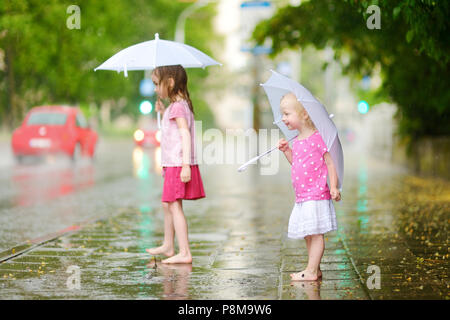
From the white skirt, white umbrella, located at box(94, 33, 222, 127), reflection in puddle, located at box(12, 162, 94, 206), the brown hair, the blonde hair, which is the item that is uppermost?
white umbrella, located at box(94, 33, 222, 127)

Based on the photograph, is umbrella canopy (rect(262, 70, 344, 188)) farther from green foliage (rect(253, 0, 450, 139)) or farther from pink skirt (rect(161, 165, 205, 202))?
green foliage (rect(253, 0, 450, 139))

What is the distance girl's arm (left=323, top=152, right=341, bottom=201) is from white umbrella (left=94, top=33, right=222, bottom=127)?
1.48 m

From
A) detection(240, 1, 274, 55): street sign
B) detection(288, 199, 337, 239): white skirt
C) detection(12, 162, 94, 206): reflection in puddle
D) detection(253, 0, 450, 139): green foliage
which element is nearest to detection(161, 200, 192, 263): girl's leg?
detection(288, 199, 337, 239): white skirt

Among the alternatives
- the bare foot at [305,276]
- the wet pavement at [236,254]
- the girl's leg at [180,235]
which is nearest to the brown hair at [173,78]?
the girl's leg at [180,235]

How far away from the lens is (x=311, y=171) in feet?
21.8

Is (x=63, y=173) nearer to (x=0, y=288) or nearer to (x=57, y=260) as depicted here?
(x=57, y=260)

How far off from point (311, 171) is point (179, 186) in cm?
133

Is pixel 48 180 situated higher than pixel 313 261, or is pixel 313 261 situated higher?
pixel 313 261

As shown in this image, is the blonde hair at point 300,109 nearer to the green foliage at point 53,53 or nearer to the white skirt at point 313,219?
the white skirt at point 313,219

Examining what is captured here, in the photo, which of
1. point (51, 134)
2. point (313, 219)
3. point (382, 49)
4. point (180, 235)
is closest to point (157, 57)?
point (180, 235)

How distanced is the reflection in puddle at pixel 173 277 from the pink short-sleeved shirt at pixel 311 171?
1076 millimetres

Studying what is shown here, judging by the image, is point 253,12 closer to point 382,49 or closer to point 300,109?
point 382,49

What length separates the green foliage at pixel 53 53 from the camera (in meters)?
25.8

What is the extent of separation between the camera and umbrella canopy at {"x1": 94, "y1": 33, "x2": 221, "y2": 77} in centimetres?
737
